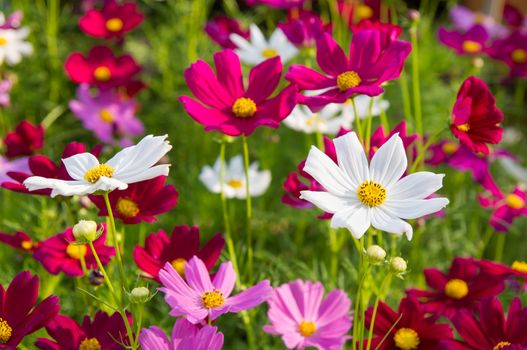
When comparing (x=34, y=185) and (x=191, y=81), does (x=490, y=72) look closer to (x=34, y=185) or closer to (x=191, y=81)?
(x=191, y=81)

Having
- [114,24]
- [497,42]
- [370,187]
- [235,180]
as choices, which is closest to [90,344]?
[370,187]

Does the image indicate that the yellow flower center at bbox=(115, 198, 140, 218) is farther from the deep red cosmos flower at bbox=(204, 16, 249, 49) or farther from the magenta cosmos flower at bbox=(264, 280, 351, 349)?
the deep red cosmos flower at bbox=(204, 16, 249, 49)

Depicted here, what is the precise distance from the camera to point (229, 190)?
167 cm

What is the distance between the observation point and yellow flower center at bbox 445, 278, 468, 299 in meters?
1.19

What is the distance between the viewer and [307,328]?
115cm

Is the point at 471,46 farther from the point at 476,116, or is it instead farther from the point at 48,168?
the point at 48,168

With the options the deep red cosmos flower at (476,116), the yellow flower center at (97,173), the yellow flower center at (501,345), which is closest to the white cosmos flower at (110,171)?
the yellow flower center at (97,173)

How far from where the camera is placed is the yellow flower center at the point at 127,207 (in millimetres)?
1059

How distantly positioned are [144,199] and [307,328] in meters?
0.35

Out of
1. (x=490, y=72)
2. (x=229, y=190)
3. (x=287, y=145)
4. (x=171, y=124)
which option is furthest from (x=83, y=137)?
(x=490, y=72)

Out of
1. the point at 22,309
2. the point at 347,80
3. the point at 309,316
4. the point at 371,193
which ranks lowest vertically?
the point at 309,316

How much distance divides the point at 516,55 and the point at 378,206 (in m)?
1.44

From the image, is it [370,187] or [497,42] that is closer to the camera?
[370,187]

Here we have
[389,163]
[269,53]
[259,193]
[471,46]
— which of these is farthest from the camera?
[471,46]
